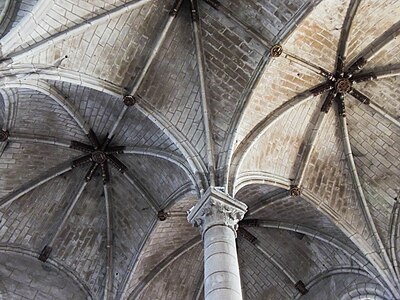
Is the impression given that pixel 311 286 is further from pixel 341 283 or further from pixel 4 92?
pixel 4 92

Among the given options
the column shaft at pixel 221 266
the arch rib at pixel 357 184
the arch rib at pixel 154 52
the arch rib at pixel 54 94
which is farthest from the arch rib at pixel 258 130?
the arch rib at pixel 54 94

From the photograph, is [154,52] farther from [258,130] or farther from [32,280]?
[32,280]

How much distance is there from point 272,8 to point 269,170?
150 inches

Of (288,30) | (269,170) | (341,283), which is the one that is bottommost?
(341,283)

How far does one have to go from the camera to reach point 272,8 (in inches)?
505

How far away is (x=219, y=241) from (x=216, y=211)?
79cm

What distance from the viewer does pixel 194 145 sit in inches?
520

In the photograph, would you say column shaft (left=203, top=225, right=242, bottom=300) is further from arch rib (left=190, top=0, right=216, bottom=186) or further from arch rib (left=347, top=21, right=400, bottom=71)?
arch rib (left=347, top=21, right=400, bottom=71)

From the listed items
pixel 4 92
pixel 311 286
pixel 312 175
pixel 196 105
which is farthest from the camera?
pixel 311 286

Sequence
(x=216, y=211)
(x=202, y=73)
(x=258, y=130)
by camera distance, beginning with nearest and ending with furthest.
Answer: (x=216, y=211) → (x=258, y=130) → (x=202, y=73)

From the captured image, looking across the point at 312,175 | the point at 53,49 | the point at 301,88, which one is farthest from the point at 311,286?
the point at 53,49

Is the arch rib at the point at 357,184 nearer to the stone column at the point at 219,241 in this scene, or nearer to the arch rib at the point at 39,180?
the stone column at the point at 219,241

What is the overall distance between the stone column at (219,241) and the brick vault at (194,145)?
0.32 ft

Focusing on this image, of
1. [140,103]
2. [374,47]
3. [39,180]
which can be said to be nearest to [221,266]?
[140,103]
